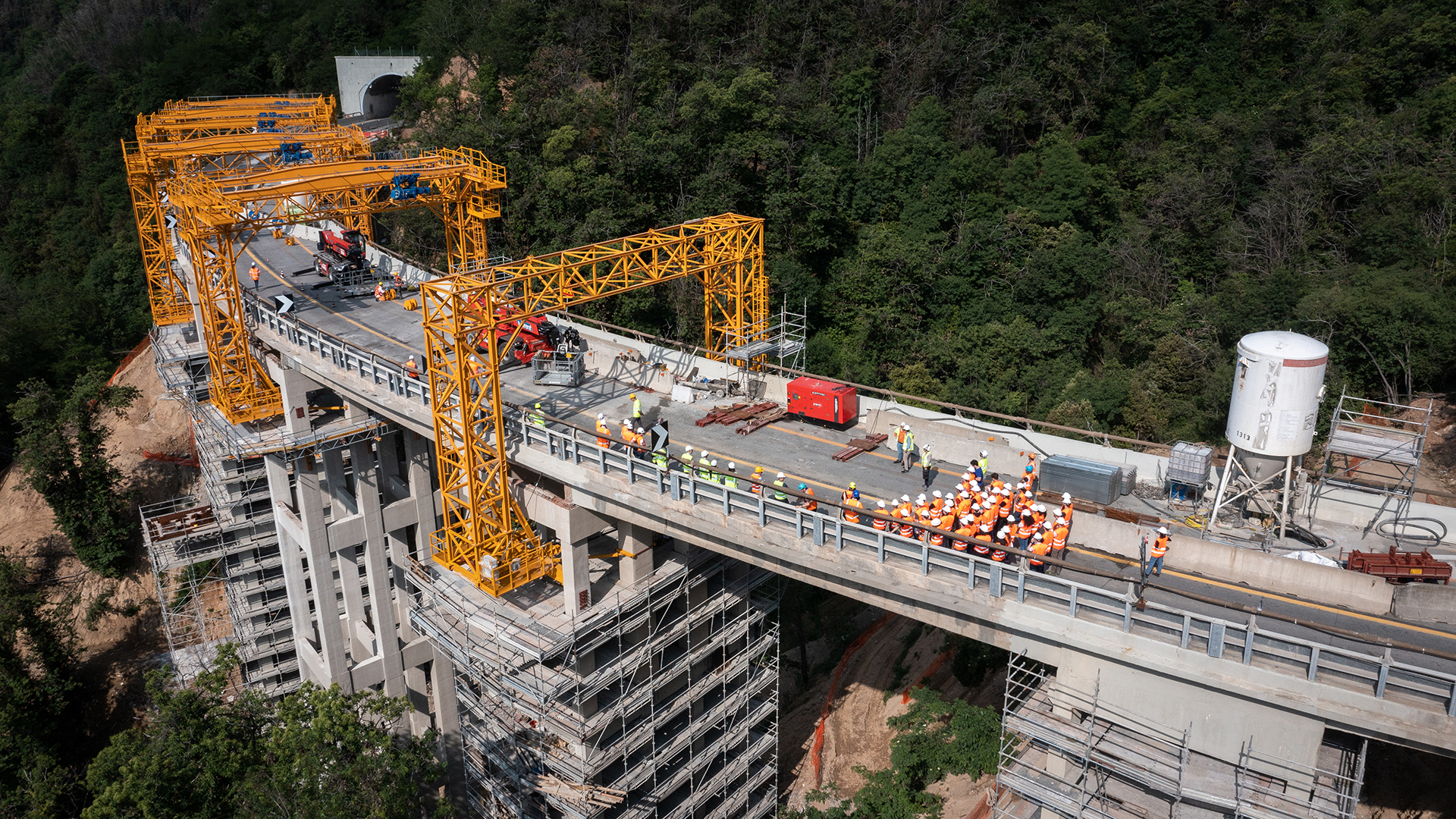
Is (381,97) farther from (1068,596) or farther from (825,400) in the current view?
(1068,596)

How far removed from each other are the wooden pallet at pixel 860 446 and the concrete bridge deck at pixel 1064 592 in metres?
0.38

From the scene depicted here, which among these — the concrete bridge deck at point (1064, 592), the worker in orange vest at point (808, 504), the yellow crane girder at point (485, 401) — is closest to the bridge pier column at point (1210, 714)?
the concrete bridge deck at point (1064, 592)

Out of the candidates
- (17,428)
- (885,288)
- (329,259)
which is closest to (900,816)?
(885,288)

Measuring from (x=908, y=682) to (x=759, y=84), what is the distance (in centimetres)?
3720

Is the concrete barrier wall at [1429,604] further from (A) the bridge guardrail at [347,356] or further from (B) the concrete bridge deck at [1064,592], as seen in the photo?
(A) the bridge guardrail at [347,356]

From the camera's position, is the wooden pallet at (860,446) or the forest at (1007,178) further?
the forest at (1007,178)

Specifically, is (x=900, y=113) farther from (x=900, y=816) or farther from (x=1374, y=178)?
(x=900, y=816)

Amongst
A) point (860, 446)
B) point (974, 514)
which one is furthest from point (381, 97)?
point (974, 514)

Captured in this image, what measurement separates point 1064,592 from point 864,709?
2655 cm

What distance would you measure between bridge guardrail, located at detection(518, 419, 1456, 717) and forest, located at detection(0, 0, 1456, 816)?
2721 centimetres

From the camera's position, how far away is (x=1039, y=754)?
78.5 ft

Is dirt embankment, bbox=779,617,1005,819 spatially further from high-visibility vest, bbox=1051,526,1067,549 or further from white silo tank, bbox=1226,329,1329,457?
white silo tank, bbox=1226,329,1329,457

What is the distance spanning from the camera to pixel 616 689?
32.4 meters

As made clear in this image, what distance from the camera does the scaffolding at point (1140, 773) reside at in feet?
64.9
